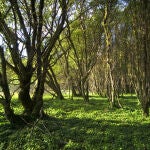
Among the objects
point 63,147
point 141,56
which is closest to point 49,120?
point 63,147

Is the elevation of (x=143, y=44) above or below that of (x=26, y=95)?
above

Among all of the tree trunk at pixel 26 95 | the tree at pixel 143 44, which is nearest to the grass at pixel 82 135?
the tree trunk at pixel 26 95

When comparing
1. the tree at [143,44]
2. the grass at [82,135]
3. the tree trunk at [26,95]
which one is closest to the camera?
the grass at [82,135]

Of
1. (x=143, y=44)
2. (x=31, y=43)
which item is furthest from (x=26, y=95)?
(x=143, y=44)

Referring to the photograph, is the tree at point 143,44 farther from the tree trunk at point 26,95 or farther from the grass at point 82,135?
the tree trunk at point 26,95

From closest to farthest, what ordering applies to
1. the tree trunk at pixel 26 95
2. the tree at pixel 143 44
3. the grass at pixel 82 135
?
the grass at pixel 82 135
the tree trunk at pixel 26 95
the tree at pixel 143 44

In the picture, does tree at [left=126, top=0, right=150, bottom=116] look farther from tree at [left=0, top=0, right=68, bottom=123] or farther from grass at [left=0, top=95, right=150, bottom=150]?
tree at [left=0, top=0, right=68, bottom=123]

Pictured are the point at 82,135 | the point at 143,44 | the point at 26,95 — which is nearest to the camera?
the point at 82,135

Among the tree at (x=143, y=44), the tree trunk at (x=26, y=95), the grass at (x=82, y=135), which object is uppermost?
the tree at (x=143, y=44)

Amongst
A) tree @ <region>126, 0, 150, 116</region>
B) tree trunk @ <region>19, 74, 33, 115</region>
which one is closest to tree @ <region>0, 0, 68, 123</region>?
tree trunk @ <region>19, 74, 33, 115</region>

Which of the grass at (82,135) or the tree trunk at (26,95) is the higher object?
the tree trunk at (26,95)

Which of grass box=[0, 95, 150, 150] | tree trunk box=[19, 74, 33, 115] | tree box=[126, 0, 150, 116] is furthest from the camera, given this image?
tree box=[126, 0, 150, 116]

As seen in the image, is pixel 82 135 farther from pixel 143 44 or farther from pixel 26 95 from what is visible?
pixel 143 44

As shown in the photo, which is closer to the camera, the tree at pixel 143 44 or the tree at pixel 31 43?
the tree at pixel 31 43
